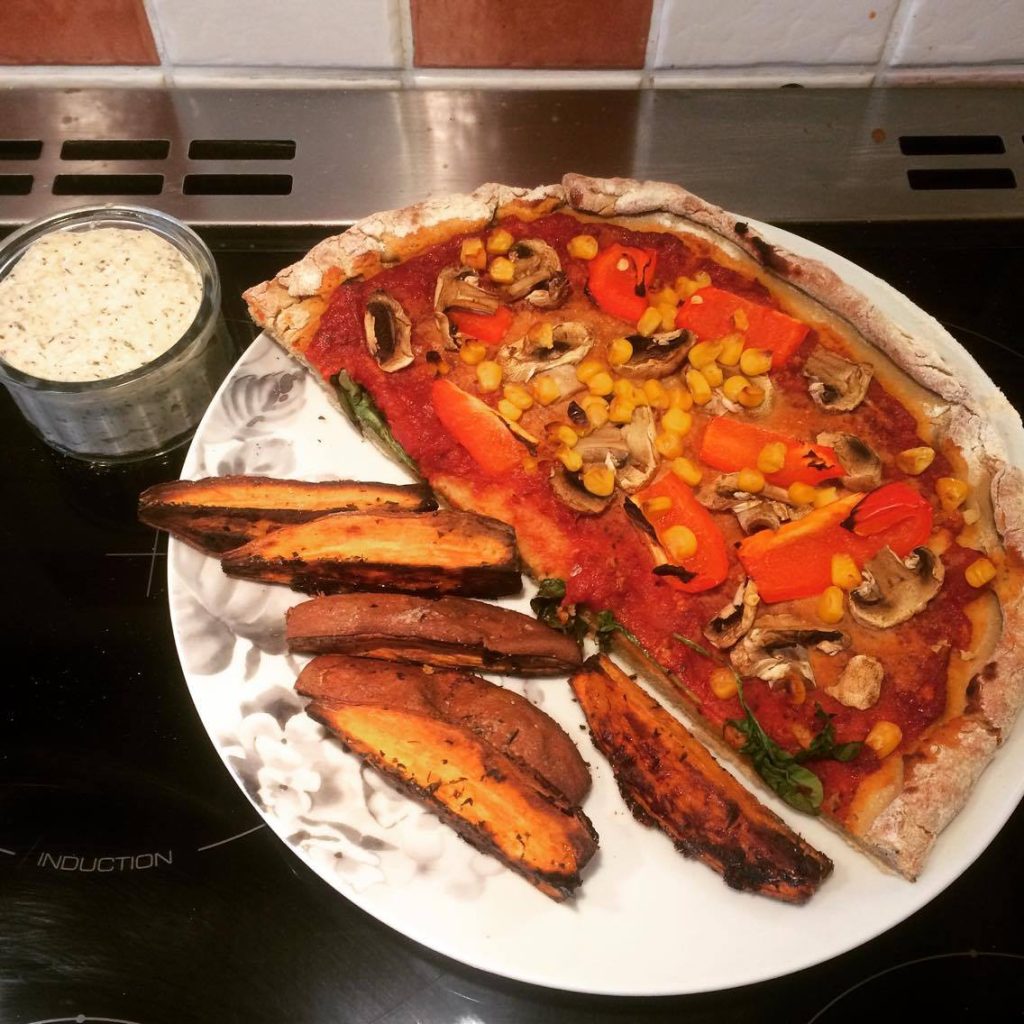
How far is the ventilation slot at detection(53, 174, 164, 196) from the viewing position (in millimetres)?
4418

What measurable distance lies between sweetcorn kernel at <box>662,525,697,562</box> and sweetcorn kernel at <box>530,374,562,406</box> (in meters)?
0.62

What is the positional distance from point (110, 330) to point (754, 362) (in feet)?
7.08

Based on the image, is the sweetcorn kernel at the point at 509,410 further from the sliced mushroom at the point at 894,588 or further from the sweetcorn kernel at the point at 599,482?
the sliced mushroom at the point at 894,588

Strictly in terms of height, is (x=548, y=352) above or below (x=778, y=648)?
above

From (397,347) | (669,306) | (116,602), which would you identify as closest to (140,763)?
(116,602)

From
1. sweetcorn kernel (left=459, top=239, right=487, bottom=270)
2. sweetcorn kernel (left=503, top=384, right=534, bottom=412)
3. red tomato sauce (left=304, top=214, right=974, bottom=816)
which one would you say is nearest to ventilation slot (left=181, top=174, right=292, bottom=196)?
red tomato sauce (left=304, top=214, right=974, bottom=816)

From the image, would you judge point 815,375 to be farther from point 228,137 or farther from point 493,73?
point 228,137

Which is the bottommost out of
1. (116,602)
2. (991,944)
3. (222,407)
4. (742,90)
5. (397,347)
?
(991,944)

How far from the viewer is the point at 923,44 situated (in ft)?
15.1

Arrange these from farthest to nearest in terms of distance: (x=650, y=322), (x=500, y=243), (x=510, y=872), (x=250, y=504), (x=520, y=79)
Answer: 1. (x=520, y=79)
2. (x=500, y=243)
3. (x=650, y=322)
4. (x=250, y=504)
5. (x=510, y=872)

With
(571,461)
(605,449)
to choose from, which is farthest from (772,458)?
(571,461)

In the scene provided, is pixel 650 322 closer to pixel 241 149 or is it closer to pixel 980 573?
pixel 980 573

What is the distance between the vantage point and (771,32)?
14.8ft

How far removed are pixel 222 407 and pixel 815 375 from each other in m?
1.98
